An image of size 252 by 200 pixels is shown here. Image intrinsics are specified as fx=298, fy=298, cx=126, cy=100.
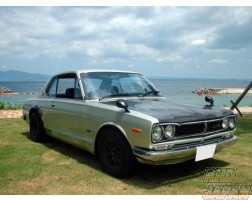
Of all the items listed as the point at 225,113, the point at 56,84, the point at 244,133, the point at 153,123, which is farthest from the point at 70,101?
the point at 244,133

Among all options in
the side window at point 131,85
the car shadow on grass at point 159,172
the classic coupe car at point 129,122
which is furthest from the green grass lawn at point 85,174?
the side window at point 131,85

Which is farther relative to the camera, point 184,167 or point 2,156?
point 2,156

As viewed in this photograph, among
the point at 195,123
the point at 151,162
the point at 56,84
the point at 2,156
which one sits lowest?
the point at 2,156

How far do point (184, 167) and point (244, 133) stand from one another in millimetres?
3551

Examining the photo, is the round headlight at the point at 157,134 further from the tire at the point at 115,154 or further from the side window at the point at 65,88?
the side window at the point at 65,88

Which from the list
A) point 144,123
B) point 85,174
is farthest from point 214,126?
point 85,174

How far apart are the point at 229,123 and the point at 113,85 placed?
199 centimetres

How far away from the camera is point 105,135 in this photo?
4.34m

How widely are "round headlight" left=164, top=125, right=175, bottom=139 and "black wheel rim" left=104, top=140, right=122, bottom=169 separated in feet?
2.46

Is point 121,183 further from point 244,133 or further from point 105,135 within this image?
point 244,133

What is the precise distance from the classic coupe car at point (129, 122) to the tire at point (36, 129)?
0.46 metres

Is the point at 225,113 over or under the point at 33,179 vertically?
over

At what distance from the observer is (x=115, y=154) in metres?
4.23

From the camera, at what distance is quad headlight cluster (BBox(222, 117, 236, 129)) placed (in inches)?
177
